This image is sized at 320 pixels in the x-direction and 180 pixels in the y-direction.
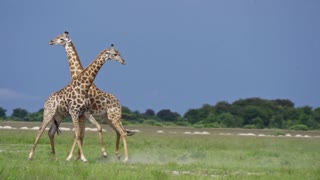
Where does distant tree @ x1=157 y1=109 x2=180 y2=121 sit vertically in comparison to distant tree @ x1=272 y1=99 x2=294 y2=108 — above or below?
below

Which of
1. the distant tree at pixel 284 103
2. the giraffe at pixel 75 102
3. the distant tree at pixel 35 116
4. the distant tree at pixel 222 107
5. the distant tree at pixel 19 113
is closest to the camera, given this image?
the giraffe at pixel 75 102

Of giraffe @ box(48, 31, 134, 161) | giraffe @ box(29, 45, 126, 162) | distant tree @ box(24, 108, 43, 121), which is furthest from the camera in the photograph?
distant tree @ box(24, 108, 43, 121)

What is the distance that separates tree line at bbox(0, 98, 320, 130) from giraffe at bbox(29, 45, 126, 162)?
159ft

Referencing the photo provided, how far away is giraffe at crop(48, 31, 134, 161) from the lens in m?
21.6

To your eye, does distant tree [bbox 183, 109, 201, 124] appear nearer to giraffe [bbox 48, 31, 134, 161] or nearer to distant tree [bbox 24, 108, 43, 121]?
distant tree [bbox 24, 108, 43, 121]

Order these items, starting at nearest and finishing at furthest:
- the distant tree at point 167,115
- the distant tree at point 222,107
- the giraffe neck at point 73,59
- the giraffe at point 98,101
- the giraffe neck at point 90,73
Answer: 1. the giraffe neck at point 90,73
2. the giraffe at point 98,101
3. the giraffe neck at point 73,59
4. the distant tree at point 222,107
5. the distant tree at point 167,115

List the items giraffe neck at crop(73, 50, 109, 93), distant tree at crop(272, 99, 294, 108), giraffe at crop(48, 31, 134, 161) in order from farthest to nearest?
distant tree at crop(272, 99, 294, 108), giraffe at crop(48, 31, 134, 161), giraffe neck at crop(73, 50, 109, 93)

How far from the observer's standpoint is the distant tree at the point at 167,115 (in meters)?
94.7

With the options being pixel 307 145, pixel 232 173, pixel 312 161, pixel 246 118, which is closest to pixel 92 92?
pixel 232 173

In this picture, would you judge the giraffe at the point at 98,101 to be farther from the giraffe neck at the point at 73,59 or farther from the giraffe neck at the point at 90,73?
the giraffe neck at the point at 90,73

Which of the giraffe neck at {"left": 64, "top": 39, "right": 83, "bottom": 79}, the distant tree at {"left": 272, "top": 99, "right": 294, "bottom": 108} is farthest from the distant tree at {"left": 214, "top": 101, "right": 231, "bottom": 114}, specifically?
the giraffe neck at {"left": 64, "top": 39, "right": 83, "bottom": 79}

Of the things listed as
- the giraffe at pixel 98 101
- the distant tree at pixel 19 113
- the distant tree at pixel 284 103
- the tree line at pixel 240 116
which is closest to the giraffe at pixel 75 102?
the giraffe at pixel 98 101

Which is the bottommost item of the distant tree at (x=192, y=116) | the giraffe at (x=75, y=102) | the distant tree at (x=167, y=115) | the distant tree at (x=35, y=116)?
the giraffe at (x=75, y=102)

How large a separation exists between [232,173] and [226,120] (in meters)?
57.9
